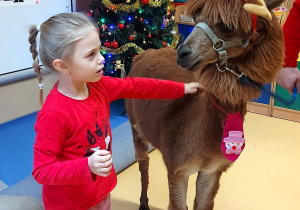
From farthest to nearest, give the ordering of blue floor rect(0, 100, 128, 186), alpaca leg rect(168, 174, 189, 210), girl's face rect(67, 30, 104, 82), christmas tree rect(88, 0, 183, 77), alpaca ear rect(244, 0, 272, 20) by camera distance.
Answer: christmas tree rect(88, 0, 183, 77) → blue floor rect(0, 100, 128, 186) → alpaca leg rect(168, 174, 189, 210) → girl's face rect(67, 30, 104, 82) → alpaca ear rect(244, 0, 272, 20)

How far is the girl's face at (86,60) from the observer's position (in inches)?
40.1

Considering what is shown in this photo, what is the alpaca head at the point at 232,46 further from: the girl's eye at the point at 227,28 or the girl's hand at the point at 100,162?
the girl's hand at the point at 100,162

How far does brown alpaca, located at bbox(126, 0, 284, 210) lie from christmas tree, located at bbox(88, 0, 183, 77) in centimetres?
132

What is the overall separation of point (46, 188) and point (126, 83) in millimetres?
486

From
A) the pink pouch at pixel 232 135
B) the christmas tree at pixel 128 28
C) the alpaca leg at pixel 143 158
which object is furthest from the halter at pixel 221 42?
the christmas tree at pixel 128 28

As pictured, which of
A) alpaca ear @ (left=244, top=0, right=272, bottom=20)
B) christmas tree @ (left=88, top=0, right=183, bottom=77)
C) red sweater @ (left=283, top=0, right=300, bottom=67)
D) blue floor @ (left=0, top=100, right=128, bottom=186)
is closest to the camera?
alpaca ear @ (left=244, top=0, right=272, bottom=20)

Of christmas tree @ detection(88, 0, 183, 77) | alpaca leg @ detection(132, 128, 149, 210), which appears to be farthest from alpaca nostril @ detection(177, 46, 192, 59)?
christmas tree @ detection(88, 0, 183, 77)

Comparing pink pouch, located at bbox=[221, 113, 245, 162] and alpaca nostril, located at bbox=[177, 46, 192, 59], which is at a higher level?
alpaca nostril, located at bbox=[177, 46, 192, 59]

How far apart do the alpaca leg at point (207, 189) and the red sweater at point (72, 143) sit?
0.43m

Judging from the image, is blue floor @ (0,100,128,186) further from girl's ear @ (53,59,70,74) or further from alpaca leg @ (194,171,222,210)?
girl's ear @ (53,59,70,74)

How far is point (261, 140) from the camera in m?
2.67

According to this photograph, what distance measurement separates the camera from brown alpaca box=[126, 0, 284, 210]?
996 millimetres

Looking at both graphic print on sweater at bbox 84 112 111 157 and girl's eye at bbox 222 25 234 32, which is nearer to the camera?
girl's eye at bbox 222 25 234 32

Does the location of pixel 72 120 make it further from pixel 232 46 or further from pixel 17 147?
pixel 17 147
